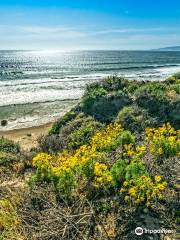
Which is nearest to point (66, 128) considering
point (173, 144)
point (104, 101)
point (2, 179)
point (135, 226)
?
point (104, 101)

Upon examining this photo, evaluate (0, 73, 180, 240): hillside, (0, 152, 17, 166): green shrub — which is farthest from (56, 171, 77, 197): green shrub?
(0, 152, 17, 166): green shrub

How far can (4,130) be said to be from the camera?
64.8 ft

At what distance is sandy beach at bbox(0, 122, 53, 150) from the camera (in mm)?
16553

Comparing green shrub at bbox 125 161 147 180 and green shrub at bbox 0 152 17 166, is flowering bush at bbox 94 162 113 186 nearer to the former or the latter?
green shrub at bbox 125 161 147 180

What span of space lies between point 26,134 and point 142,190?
511 inches

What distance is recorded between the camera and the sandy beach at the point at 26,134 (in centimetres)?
1655

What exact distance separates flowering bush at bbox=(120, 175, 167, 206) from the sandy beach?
9995mm

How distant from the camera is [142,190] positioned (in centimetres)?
630

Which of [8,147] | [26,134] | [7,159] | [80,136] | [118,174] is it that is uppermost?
[118,174]

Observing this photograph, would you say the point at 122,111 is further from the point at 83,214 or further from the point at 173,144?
the point at 83,214

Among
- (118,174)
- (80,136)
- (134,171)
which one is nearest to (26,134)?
(80,136)

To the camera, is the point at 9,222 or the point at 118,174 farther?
the point at 118,174

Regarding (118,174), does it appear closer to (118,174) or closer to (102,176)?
(118,174)

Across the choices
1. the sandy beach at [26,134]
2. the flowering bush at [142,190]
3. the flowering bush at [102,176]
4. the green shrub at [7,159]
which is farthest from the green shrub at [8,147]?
the flowering bush at [142,190]
